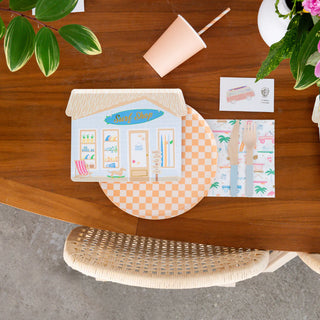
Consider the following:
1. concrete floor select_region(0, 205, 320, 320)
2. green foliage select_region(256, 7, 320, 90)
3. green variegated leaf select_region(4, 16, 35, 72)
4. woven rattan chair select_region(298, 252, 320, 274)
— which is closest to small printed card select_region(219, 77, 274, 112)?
green foliage select_region(256, 7, 320, 90)

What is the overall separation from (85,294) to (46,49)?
A: 142 cm

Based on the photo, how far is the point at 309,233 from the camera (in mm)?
991

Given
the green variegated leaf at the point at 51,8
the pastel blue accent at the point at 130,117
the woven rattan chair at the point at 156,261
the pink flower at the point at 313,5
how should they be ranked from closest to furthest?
1. the pink flower at the point at 313,5
2. the green variegated leaf at the point at 51,8
3. the woven rattan chair at the point at 156,261
4. the pastel blue accent at the point at 130,117

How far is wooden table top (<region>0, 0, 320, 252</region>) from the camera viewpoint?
987mm

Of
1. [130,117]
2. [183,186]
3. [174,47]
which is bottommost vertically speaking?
[183,186]

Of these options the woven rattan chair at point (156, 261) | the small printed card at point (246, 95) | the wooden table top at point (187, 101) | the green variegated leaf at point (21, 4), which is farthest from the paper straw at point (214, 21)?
the woven rattan chair at point (156, 261)

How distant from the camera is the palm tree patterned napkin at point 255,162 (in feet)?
3.26

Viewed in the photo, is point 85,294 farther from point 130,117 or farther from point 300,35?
point 300,35

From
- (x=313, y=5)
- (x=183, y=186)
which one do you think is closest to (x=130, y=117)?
(x=183, y=186)

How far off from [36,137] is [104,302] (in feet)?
3.60

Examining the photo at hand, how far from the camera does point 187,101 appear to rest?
100 cm

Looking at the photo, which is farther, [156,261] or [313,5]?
[156,261]

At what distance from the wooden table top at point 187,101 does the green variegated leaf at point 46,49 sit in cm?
32

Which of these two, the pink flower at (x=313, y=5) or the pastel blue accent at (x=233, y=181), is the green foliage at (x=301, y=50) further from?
the pastel blue accent at (x=233, y=181)
